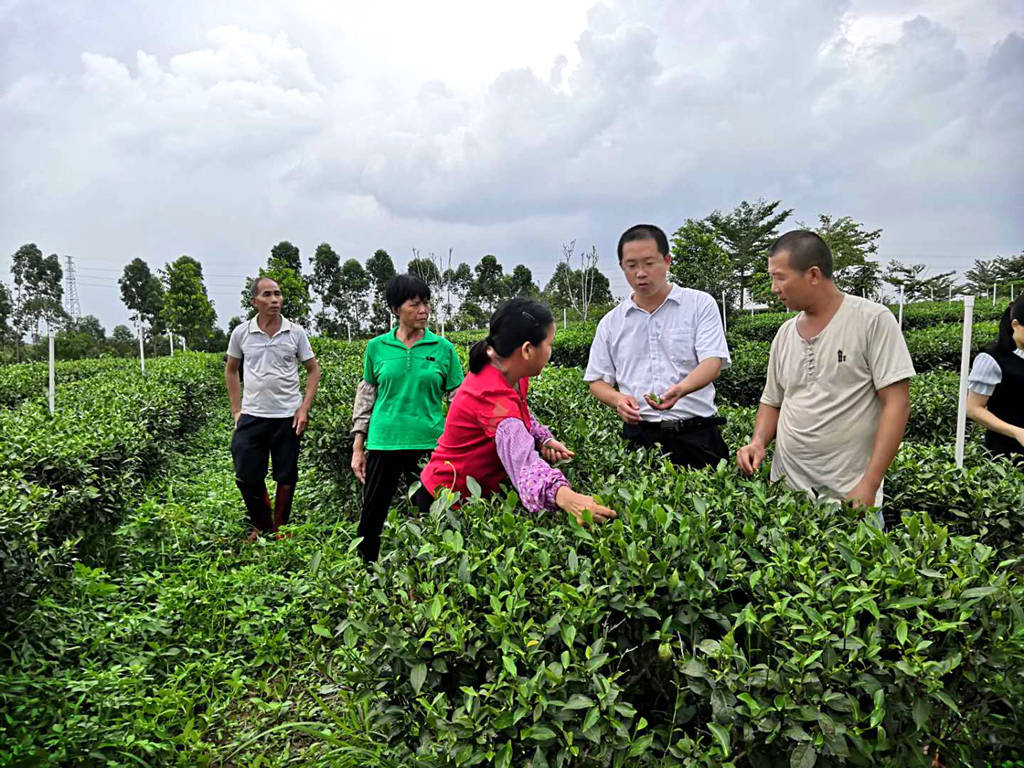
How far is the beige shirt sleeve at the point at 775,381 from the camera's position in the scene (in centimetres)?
243

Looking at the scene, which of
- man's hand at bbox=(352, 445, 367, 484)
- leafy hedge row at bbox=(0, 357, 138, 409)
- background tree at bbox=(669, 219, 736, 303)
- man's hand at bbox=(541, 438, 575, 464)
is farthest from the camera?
background tree at bbox=(669, 219, 736, 303)

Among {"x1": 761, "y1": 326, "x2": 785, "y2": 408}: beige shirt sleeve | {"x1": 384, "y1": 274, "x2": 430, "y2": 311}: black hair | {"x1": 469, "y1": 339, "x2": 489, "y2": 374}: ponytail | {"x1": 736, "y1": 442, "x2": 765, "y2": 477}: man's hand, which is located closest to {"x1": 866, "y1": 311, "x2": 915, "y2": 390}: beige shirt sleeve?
{"x1": 761, "y1": 326, "x2": 785, "y2": 408}: beige shirt sleeve

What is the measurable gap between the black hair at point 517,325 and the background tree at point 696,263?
857 inches

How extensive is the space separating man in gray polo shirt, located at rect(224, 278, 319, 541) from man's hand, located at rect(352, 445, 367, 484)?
81 cm

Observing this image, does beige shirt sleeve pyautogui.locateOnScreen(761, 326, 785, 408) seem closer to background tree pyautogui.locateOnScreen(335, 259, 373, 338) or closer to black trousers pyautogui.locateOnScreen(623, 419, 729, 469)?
black trousers pyautogui.locateOnScreen(623, 419, 729, 469)

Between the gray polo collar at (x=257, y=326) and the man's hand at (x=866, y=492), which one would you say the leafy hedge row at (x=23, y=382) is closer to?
the gray polo collar at (x=257, y=326)

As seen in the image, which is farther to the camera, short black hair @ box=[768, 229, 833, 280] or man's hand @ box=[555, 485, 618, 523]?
short black hair @ box=[768, 229, 833, 280]

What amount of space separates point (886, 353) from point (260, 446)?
350cm

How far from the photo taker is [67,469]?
370 cm

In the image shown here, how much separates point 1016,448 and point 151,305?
49.5m

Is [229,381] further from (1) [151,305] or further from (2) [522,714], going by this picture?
(1) [151,305]

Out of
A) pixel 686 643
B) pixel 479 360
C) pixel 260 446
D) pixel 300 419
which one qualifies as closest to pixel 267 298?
pixel 300 419

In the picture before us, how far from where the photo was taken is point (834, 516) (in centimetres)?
190

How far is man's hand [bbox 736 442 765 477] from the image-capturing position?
238 centimetres
